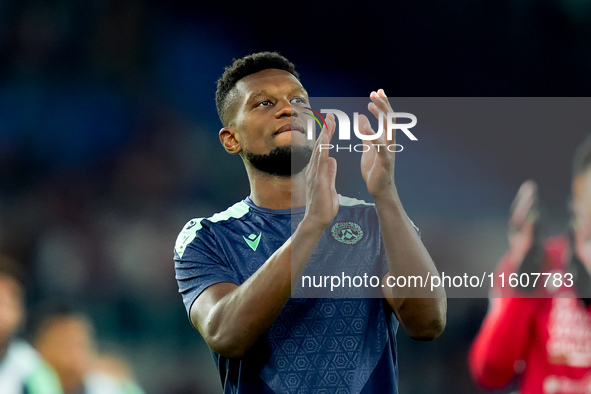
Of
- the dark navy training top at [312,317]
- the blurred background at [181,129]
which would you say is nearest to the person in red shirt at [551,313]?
the blurred background at [181,129]

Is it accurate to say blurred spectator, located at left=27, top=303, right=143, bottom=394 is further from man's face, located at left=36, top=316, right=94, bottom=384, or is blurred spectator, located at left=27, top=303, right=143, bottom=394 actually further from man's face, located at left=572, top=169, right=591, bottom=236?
man's face, located at left=572, top=169, right=591, bottom=236

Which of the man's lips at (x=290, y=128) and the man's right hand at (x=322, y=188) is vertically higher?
the man's lips at (x=290, y=128)

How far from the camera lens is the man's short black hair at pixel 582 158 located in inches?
119

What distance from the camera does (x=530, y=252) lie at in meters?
2.86

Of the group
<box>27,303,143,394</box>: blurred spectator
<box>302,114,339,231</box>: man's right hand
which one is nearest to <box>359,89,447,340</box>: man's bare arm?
<box>302,114,339,231</box>: man's right hand

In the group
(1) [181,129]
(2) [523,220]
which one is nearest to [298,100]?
(2) [523,220]

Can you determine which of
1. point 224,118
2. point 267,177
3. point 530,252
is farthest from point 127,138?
point 530,252

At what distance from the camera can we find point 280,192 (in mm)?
2113

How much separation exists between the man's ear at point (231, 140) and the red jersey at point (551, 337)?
1.37m

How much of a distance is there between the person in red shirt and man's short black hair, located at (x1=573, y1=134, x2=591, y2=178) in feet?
0.24

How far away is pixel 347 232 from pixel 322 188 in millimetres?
349

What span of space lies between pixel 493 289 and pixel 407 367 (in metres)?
0.71

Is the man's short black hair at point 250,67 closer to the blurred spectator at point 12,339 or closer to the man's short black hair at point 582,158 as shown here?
the man's short black hair at point 582,158

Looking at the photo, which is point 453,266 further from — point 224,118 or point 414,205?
point 224,118
